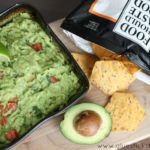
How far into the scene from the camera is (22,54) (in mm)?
1168

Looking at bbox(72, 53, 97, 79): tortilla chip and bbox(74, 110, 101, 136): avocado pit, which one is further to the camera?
bbox(72, 53, 97, 79): tortilla chip

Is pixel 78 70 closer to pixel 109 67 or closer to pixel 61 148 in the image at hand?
pixel 109 67

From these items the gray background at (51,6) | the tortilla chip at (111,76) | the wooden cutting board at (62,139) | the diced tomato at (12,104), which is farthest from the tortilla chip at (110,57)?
the gray background at (51,6)

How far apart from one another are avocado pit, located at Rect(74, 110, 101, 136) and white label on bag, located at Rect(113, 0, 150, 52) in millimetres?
259

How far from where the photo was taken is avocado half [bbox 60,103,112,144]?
1063mm

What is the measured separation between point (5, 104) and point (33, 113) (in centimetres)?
8

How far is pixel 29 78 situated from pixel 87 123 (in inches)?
8.7

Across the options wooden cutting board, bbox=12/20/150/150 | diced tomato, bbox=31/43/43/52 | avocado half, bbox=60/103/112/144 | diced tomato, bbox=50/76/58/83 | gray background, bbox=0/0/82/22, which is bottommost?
wooden cutting board, bbox=12/20/150/150

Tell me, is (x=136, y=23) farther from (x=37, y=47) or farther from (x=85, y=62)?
(x=37, y=47)

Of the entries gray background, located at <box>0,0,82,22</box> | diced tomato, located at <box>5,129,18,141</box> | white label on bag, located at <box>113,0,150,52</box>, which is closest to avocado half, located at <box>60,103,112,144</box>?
diced tomato, located at <box>5,129,18,141</box>

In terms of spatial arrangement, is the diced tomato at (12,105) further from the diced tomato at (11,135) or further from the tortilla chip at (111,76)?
the tortilla chip at (111,76)

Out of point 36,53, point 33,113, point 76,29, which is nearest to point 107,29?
point 76,29

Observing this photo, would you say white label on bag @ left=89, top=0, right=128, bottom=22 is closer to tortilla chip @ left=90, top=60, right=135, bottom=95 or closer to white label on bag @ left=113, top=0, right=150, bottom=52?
white label on bag @ left=113, top=0, right=150, bottom=52

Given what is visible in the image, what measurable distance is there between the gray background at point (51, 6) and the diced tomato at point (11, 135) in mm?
824
